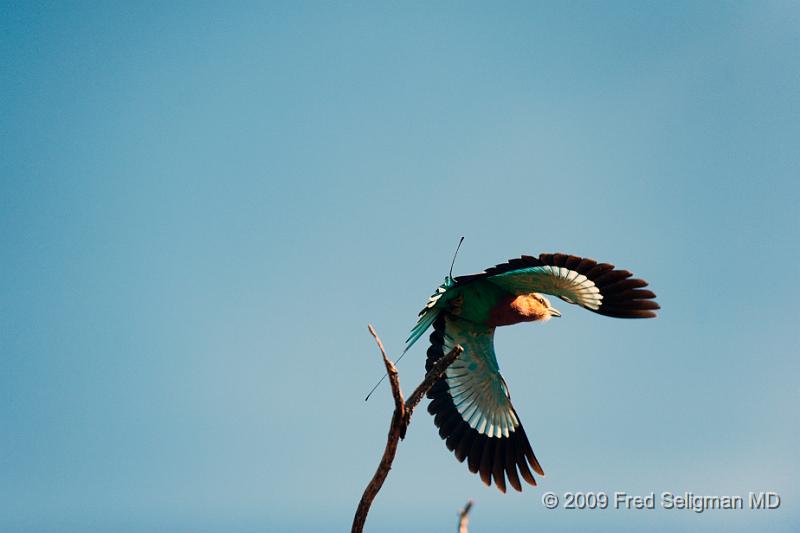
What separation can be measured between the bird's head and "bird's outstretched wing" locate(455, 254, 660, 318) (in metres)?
0.62

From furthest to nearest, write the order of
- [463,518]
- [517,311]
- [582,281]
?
[517,311]
[582,281]
[463,518]

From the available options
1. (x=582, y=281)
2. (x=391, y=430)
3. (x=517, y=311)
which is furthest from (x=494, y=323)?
(x=391, y=430)

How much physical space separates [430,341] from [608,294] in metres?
2.40

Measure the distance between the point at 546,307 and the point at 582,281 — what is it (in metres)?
1.06

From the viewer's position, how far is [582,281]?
8.26 m

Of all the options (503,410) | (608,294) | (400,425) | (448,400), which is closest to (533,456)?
(503,410)

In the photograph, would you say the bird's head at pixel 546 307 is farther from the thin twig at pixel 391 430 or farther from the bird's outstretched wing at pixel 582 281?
the thin twig at pixel 391 430

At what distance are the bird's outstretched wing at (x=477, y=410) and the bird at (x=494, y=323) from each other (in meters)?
0.01

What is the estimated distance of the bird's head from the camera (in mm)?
9133

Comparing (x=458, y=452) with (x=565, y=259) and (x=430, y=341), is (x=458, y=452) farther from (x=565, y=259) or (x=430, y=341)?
(x=565, y=259)

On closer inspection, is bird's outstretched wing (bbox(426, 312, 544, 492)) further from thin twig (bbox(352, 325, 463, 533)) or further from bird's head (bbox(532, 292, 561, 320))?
thin twig (bbox(352, 325, 463, 533))

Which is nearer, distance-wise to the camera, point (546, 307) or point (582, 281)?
point (582, 281)

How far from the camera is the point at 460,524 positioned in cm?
418

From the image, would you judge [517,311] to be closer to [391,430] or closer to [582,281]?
[582,281]
